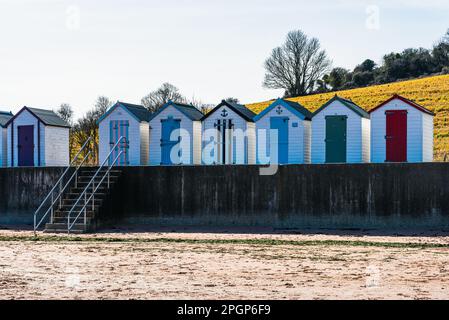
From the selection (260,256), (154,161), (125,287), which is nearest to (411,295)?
(125,287)

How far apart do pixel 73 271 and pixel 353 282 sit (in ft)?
18.0

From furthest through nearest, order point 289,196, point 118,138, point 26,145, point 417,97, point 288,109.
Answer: point 417,97 < point 26,145 < point 118,138 < point 288,109 < point 289,196

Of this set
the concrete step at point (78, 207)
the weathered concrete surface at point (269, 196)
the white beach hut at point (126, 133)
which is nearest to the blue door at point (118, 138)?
the white beach hut at point (126, 133)

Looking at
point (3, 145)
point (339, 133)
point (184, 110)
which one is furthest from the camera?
point (3, 145)

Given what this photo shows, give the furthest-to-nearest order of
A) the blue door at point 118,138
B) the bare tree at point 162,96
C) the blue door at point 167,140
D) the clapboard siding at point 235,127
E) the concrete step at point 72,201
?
the bare tree at point 162,96 < the blue door at point 118,138 < the blue door at point 167,140 < the clapboard siding at point 235,127 < the concrete step at point 72,201

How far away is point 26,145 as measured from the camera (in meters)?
34.0

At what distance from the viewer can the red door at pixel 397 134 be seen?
2900cm

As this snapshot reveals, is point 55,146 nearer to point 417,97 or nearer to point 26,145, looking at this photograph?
point 26,145

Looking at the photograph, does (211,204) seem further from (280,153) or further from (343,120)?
(343,120)

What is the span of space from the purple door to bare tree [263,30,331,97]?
4394cm

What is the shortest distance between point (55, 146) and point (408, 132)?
14242mm

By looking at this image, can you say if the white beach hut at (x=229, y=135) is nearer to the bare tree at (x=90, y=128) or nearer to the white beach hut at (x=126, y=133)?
the white beach hut at (x=126, y=133)

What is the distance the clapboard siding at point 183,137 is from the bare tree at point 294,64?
147 ft

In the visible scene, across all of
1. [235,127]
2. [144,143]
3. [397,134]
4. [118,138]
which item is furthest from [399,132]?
[118,138]
